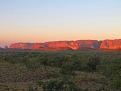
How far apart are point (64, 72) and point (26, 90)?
34.0ft

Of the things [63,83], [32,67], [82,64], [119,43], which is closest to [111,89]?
[63,83]

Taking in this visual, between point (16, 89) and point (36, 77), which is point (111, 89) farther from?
point (36, 77)

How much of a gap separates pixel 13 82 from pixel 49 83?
6.45m

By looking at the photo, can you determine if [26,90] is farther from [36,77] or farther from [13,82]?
[36,77]

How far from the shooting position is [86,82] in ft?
79.3

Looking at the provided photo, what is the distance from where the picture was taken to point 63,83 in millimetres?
16906

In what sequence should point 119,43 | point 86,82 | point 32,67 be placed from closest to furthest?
point 86,82 < point 32,67 < point 119,43

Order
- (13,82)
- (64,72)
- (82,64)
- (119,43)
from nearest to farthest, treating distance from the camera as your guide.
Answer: (13,82)
(64,72)
(82,64)
(119,43)

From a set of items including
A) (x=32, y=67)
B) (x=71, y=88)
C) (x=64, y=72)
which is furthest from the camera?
(x=32, y=67)

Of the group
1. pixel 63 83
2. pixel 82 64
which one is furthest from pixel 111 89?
pixel 82 64

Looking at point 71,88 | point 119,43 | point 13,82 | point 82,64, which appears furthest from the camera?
point 119,43

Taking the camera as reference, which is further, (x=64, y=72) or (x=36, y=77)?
(x=64, y=72)

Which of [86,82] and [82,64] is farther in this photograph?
[82,64]

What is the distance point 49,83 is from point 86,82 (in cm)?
808
